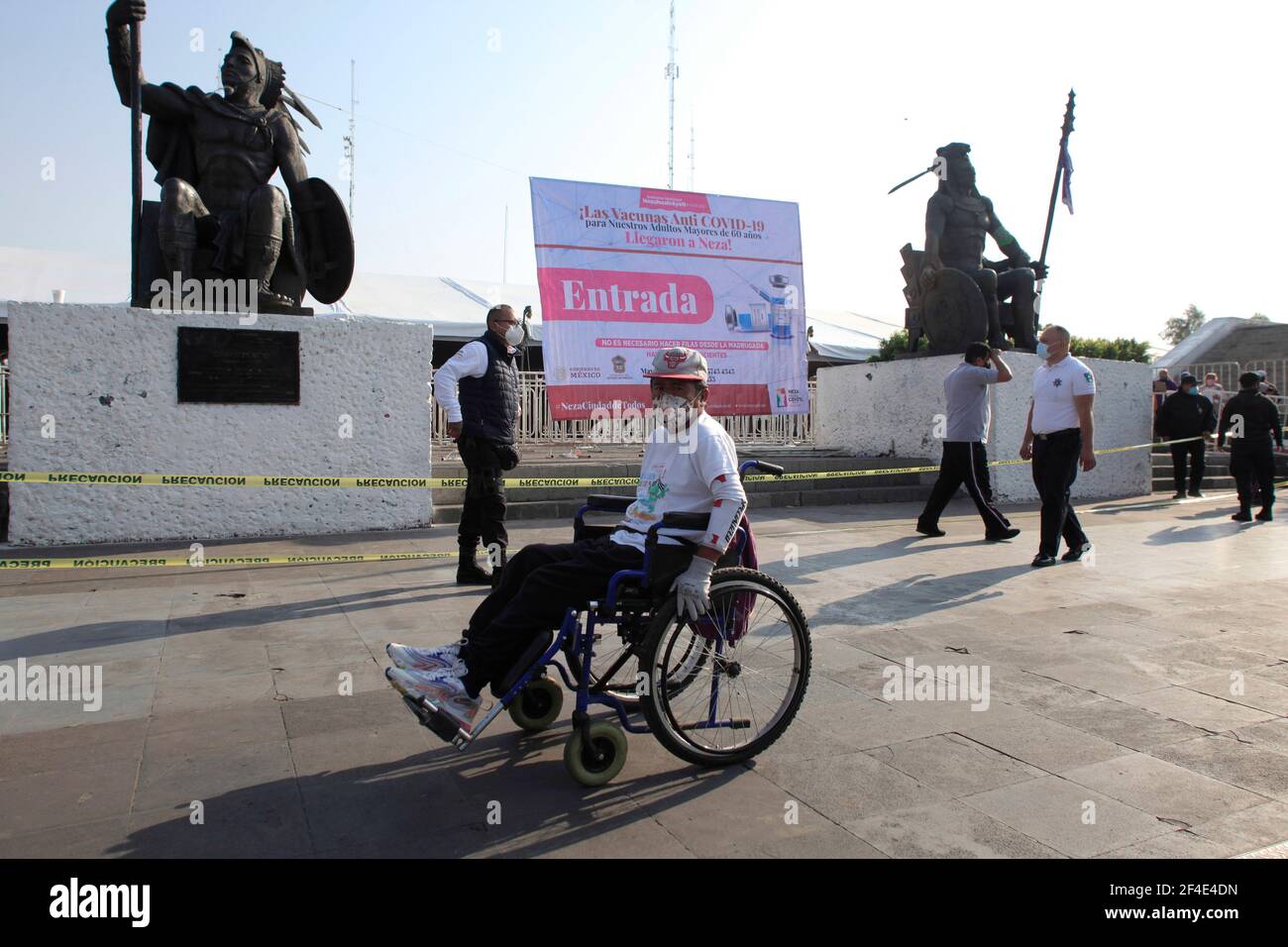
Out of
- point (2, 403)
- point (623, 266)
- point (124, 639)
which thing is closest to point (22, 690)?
point (124, 639)

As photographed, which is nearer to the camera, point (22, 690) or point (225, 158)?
point (22, 690)

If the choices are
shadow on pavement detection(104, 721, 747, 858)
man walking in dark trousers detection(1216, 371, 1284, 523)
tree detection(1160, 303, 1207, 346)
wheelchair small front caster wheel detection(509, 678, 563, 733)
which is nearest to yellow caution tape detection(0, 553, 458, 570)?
wheelchair small front caster wheel detection(509, 678, 563, 733)

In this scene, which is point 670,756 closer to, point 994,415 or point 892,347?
point 994,415

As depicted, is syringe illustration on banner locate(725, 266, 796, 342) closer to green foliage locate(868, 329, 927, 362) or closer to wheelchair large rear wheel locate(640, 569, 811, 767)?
green foliage locate(868, 329, 927, 362)

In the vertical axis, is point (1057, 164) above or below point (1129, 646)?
above

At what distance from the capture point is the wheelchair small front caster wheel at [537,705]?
11.8ft

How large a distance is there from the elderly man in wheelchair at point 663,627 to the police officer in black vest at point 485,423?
280cm

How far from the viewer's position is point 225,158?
8469mm

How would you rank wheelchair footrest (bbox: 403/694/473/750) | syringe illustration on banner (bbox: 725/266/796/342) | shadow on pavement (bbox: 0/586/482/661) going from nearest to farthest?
wheelchair footrest (bbox: 403/694/473/750), shadow on pavement (bbox: 0/586/482/661), syringe illustration on banner (bbox: 725/266/796/342)

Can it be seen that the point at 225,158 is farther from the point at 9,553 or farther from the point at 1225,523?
the point at 1225,523

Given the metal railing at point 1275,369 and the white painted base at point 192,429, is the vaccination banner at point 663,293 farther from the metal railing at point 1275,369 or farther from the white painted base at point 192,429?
the metal railing at point 1275,369

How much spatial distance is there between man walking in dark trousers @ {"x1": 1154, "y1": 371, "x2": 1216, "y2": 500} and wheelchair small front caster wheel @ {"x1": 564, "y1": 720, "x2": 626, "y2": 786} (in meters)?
12.9

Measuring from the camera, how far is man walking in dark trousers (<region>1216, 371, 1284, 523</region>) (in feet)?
34.8
